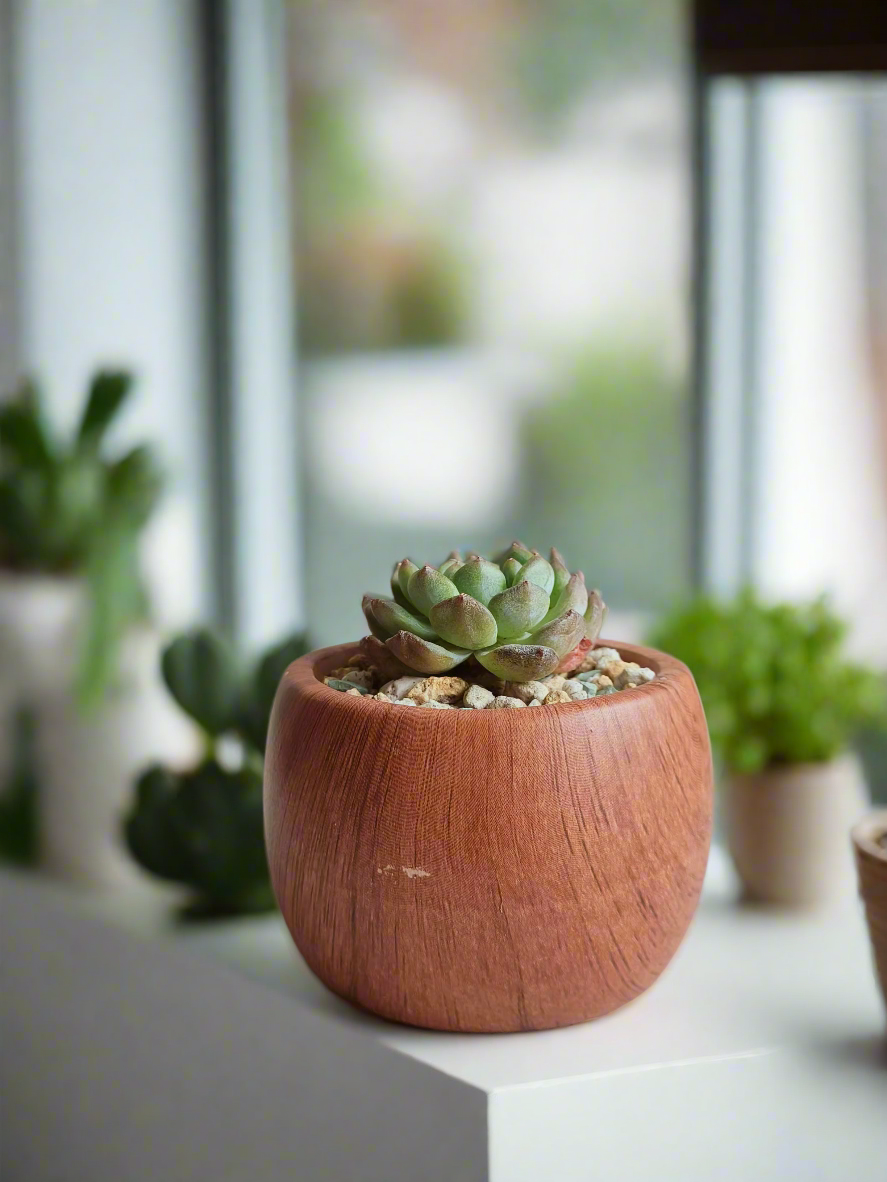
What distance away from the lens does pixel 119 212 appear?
7.18 feet

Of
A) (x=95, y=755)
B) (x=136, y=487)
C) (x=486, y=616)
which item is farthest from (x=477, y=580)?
(x=136, y=487)

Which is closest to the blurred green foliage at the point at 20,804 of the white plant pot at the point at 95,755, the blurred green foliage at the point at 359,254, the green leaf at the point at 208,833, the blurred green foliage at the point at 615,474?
the white plant pot at the point at 95,755

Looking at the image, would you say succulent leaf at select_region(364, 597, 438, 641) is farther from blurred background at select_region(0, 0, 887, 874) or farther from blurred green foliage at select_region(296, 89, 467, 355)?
blurred green foliage at select_region(296, 89, 467, 355)

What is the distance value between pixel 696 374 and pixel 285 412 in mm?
1001

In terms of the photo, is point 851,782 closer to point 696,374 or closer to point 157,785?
point 157,785

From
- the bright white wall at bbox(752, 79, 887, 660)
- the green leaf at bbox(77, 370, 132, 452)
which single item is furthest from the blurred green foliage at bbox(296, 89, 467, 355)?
the green leaf at bbox(77, 370, 132, 452)

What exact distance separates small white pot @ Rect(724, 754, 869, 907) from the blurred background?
679mm

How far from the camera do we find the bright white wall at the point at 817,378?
1609mm

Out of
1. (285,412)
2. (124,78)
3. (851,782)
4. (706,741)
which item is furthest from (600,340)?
(706,741)

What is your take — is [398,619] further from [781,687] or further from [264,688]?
[781,687]

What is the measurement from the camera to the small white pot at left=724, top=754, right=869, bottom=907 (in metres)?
0.89

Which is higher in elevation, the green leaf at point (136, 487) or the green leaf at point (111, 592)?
the green leaf at point (136, 487)

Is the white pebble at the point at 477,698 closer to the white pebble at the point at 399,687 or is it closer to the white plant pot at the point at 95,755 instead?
the white pebble at the point at 399,687

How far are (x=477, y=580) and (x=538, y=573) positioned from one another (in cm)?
4
